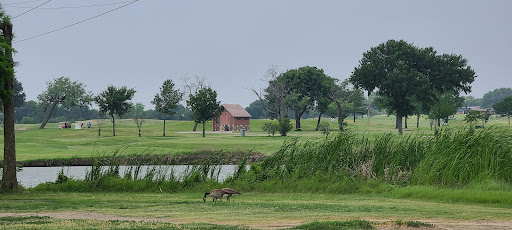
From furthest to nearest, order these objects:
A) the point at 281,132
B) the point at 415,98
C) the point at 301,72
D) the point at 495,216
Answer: the point at 301,72, the point at 415,98, the point at 281,132, the point at 495,216

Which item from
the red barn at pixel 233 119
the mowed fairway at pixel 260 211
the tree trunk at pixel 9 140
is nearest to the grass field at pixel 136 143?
the red barn at pixel 233 119

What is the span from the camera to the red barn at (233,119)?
370 ft

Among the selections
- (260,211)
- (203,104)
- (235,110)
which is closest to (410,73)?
(203,104)

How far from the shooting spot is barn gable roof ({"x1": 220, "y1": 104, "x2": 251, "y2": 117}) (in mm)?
113750

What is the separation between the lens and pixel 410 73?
89.4m

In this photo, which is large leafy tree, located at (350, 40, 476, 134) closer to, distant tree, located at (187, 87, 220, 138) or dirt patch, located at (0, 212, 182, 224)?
distant tree, located at (187, 87, 220, 138)

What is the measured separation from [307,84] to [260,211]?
10625 centimetres

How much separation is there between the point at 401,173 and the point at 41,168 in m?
32.2

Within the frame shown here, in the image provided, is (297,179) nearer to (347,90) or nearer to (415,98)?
(415,98)

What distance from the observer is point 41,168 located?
46.8 meters

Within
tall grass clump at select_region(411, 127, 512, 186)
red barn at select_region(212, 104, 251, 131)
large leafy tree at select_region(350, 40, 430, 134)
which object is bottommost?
tall grass clump at select_region(411, 127, 512, 186)

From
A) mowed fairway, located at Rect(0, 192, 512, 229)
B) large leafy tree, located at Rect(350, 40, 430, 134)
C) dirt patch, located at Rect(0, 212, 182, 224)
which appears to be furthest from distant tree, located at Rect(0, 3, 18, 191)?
large leafy tree, located at Rect(350, 40, 430, 134)

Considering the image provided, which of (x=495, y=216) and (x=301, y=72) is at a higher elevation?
(x=301, y=72)

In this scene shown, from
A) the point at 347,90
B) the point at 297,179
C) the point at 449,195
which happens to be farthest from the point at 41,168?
the point at 347,90
